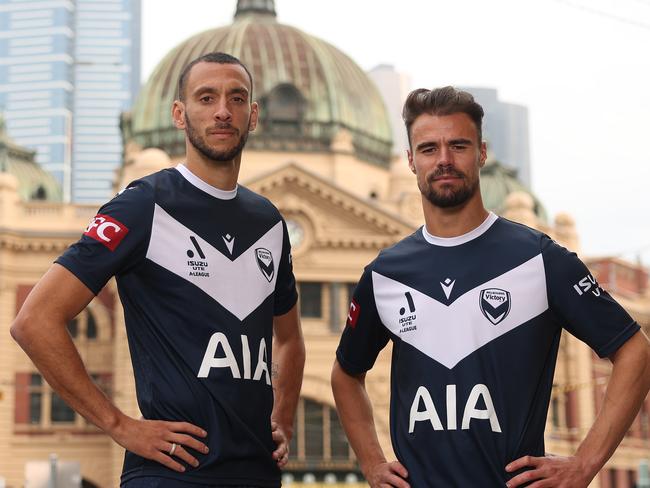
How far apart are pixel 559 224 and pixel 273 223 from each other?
49281mm

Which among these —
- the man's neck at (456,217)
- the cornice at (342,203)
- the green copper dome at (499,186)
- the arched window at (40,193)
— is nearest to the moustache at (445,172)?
the man's neck at (456,217)

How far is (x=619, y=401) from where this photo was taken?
5.92m

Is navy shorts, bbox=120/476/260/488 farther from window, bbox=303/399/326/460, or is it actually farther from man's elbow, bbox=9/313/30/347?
window, bbox=303/399/326/460

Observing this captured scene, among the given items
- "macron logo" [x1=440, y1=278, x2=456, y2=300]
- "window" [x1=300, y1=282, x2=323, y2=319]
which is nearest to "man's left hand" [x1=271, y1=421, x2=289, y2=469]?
"macron logo" [x1=440, y1=278, x2=456, y2=300]

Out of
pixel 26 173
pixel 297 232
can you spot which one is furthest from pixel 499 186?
pixel 26 173

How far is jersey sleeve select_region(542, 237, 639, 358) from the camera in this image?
19.8 feet

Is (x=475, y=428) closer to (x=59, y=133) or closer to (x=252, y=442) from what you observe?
(x=252, y=442)

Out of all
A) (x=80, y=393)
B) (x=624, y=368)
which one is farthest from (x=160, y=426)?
(x=624, y=368)

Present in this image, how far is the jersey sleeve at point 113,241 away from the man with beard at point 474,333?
1.08 m

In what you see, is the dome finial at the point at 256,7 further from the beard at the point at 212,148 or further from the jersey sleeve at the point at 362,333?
the beard at the point at 212,148

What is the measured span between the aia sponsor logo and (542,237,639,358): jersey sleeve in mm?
1819

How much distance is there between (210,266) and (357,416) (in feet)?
3.33

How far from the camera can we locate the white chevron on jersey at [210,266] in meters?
6.10

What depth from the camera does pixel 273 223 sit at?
6559mm
